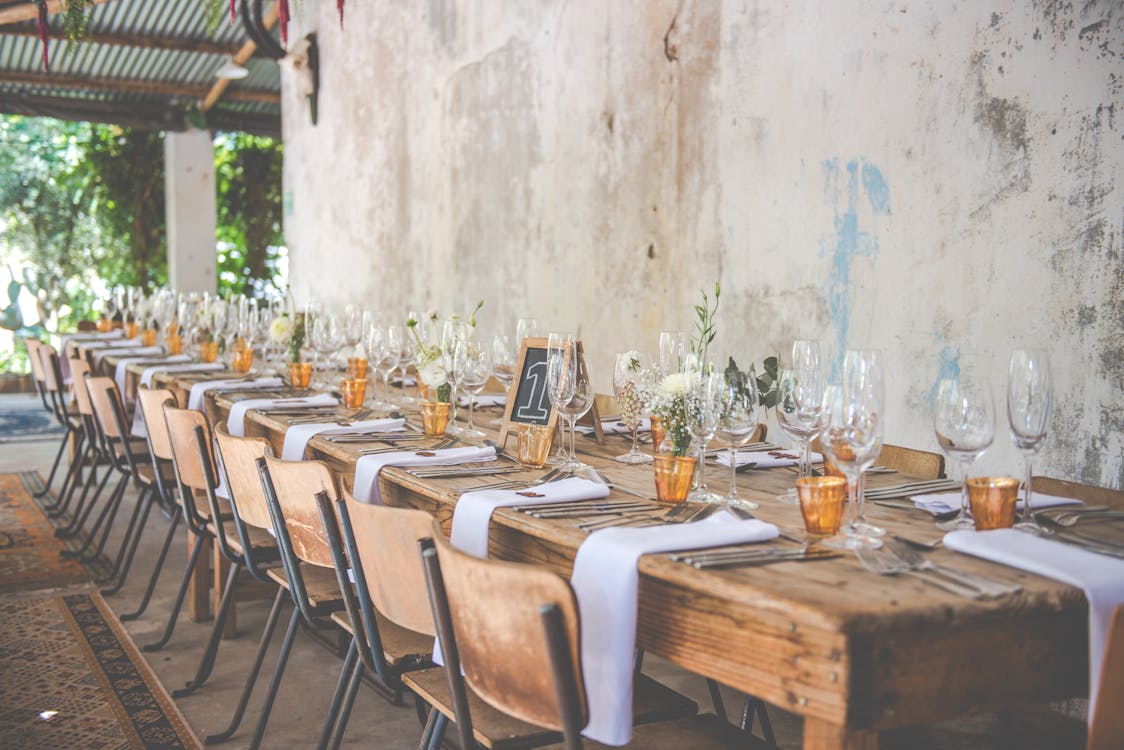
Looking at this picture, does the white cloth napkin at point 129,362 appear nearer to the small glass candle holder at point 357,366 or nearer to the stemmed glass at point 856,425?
the small glass candle holder at point 357,366

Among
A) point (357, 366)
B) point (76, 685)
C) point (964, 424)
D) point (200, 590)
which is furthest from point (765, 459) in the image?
point (200, 590)

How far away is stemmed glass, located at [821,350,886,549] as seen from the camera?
5.99ft

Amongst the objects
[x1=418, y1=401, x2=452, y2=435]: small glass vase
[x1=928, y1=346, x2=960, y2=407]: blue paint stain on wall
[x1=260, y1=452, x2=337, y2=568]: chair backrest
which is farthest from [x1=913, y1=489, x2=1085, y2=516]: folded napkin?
[x1=928, y1=346, x2=960, y2=407]: blue paint stain on wall

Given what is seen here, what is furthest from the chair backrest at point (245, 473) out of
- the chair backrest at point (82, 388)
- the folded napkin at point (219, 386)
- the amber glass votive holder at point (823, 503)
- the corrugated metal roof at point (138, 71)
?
the corrugated metal roof at point (138, 71)

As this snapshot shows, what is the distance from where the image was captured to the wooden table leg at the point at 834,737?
1.40 m

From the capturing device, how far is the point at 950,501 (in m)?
2.11

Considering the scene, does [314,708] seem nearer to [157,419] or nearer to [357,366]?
[157,419]

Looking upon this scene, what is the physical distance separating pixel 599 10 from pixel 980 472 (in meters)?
3.43

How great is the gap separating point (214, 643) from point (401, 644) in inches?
51.5

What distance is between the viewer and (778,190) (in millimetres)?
4559

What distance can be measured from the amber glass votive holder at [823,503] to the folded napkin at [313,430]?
1647 millimetres

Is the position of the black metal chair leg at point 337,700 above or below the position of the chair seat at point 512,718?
below

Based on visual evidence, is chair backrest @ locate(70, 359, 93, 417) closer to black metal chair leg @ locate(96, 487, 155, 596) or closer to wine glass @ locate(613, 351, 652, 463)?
black metal chair leg @ locate(96, 487, 155, 596)

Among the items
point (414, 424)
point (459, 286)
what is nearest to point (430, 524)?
point (414, 424)
